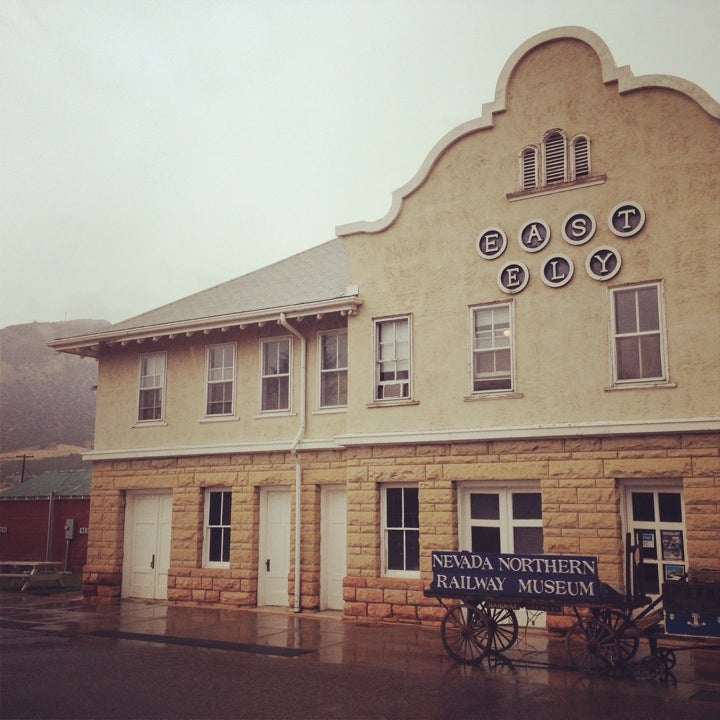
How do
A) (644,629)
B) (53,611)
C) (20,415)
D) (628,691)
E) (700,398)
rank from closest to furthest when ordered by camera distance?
1. (628,691)
2. (644,629)
3. (700,398)
4. (53,611)
5. (20,415)

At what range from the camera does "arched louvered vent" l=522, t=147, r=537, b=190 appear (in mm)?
14859

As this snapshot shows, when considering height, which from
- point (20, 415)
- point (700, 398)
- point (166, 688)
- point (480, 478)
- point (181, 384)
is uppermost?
point (20, 415)

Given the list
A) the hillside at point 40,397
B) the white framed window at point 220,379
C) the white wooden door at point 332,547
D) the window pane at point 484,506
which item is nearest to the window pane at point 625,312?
the window pane at point 484,506

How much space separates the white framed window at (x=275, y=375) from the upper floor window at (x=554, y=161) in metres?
6.47

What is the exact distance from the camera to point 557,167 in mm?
14594

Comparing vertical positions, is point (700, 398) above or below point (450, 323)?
below

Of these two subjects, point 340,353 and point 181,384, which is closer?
point 340,353

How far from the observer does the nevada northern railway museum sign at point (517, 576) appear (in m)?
10.4

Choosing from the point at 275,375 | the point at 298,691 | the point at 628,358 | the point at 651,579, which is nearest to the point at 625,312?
the point at 628,358

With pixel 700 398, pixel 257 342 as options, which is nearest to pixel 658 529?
pixel 700 398

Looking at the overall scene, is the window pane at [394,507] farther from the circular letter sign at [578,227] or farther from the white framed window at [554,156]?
the white framed window at [554,156]

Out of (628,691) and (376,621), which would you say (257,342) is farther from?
(628,691)

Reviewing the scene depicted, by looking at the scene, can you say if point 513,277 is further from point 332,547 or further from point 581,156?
point 332,547

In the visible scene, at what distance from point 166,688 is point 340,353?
9.00m
